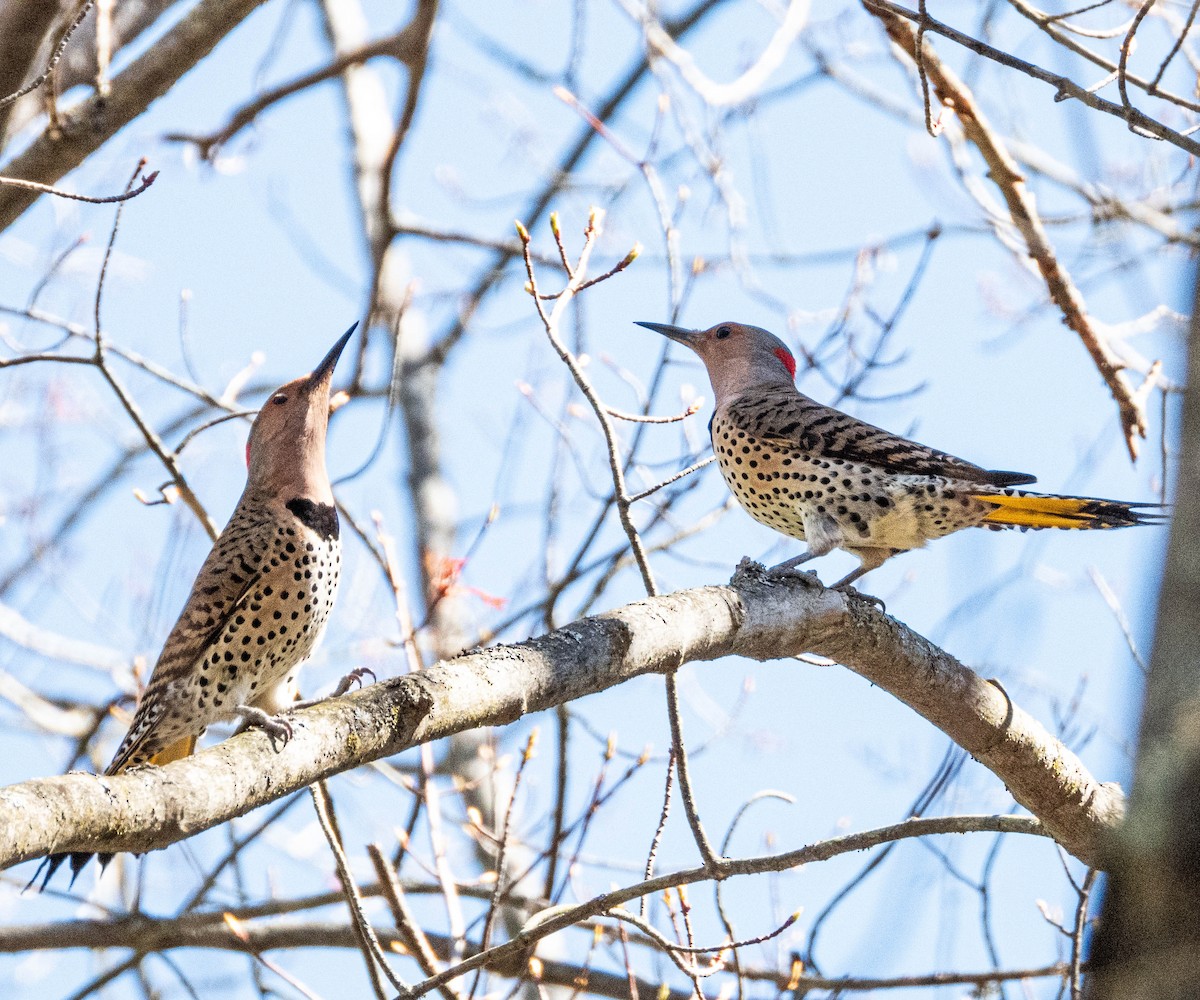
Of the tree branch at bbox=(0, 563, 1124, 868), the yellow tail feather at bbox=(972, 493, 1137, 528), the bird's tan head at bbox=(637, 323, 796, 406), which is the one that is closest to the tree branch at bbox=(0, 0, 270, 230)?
the bird's tan head at bbox=(637, 323, 796, 406)

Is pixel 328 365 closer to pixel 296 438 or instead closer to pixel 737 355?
pixel 296 438

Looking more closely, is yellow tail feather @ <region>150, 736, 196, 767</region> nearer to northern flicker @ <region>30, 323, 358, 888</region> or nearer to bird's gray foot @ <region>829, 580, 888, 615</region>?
northern flicker @ <region>30, 323, 358, 888</region>

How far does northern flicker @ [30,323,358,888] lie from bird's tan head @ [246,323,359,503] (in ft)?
0.36

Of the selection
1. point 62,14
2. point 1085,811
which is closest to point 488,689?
point 1085,811

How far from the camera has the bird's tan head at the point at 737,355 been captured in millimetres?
6332

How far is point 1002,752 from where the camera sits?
409cm

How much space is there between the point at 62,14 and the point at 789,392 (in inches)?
128

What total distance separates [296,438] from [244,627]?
99 cm

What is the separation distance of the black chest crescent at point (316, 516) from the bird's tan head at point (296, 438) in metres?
0.05

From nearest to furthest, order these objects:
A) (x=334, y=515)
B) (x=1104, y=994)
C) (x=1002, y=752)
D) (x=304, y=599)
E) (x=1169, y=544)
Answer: (x=1104, y=994) < (x=1169, y=544) < (x=1002, y=752) < (x=304, y=599) < (x=334, y=515)

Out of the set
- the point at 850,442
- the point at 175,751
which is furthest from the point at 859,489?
the point at 175,751

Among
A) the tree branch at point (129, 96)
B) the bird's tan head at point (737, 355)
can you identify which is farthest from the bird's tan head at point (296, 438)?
the bird's tan head at point (737, 355)

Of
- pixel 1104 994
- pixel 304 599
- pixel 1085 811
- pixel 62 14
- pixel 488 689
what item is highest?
pixel 62 14

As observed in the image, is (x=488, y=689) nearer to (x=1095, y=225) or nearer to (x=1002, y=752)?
(x=1002, y=752)
